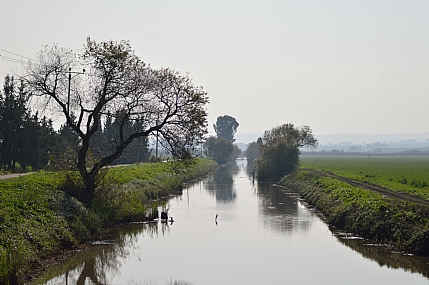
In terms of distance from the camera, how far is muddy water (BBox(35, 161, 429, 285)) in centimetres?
1911

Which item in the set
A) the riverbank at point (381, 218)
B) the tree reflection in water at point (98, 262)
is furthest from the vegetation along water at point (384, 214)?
the tree reflection in water at point (98, 262)

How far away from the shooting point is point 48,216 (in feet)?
73.5

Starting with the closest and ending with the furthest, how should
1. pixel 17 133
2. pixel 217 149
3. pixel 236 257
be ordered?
pixel 236 257 < pixel 17 133 < pixel 217 149

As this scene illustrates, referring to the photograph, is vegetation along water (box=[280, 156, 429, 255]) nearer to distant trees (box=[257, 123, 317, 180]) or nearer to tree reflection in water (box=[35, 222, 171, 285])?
tree reflection in water (box=[35, 222, 171, 285])

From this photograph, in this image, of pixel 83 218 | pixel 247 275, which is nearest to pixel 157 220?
pixel 83 218

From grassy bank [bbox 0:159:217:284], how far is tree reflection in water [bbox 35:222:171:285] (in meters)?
0.70

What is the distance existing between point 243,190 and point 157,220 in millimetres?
26485

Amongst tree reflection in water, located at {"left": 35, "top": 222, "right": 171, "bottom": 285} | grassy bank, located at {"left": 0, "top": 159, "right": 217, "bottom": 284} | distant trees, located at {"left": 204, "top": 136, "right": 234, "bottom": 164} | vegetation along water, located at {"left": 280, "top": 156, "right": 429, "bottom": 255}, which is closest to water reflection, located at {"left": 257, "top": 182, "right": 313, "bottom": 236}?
vegetation along water, located at {"left": 280, "top": 156, "right": 429, "bottom": 255}

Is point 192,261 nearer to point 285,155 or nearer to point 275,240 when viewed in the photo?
point 275,240

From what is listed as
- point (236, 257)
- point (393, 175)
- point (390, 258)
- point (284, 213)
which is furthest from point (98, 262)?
point (393, 175)

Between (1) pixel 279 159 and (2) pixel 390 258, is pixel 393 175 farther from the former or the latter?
(2) pixel 390 258

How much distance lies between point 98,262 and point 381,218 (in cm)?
1401

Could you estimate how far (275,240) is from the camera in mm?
26578

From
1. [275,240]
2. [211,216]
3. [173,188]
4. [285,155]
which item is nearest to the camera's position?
[275,240]
